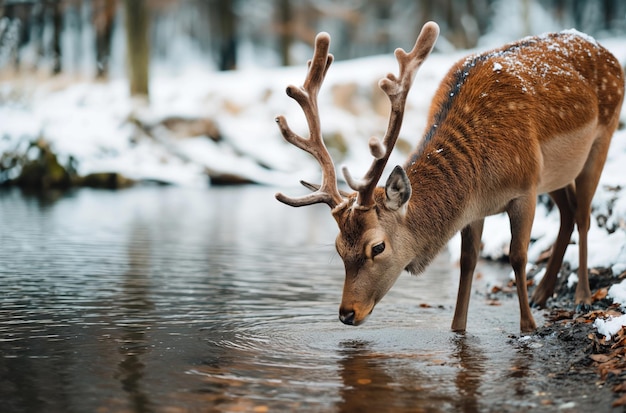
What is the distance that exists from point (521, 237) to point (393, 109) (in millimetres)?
1372

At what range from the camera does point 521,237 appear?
21.3ft

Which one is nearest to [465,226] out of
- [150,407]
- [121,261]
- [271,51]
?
[150,407]

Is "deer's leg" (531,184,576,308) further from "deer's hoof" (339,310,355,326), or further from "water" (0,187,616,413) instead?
"deer's hoof" (339,310,355,326)

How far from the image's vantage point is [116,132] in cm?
2588

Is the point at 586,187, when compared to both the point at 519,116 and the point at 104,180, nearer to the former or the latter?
the point at 519,116

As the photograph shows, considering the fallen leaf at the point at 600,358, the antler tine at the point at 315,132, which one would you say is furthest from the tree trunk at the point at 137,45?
the fallen leaf at the point at 600,358

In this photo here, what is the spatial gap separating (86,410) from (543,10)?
49972mm

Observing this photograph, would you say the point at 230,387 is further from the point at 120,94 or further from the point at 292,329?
the point at 120,94

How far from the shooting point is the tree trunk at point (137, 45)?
2891cm

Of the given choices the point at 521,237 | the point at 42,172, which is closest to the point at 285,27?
the point at 42,172

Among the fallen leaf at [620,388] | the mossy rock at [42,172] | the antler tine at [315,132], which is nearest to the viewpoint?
the fallen leaf at [620,388]

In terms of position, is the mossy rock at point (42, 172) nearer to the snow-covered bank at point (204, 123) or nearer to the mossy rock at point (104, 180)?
the snow-covered bank at point (204, 123)

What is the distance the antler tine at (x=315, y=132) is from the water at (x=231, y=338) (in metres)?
0.95

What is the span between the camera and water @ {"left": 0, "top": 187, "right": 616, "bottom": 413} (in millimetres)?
4441
